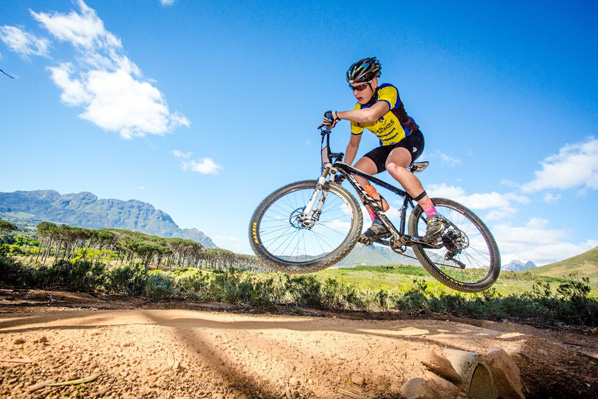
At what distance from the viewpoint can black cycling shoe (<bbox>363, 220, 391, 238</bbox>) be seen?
14.3ft

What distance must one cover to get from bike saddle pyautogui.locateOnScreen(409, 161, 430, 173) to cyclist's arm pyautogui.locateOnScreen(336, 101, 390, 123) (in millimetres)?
1345

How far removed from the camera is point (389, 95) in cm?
421

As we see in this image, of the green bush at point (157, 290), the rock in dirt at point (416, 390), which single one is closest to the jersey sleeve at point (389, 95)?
the rock in dirt at point (416, 390)

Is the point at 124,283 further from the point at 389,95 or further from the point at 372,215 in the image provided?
the point at 389,95

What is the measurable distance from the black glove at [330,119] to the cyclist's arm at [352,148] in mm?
948

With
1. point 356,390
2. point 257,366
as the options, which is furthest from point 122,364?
point 356,390

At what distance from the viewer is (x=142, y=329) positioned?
121 inches

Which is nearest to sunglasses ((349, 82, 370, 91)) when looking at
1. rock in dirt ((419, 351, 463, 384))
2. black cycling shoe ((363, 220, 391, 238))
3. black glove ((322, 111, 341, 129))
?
black glove ((322, 111, 341, 129))

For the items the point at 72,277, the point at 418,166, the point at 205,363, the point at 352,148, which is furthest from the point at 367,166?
the point at 72,277

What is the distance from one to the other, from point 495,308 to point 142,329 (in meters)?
11.5

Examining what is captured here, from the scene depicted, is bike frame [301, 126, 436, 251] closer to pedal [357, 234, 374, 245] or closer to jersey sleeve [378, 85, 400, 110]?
pedal [357, 234, 374, 245]

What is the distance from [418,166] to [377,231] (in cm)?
150

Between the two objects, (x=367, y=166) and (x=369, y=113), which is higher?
(x=369, y=113)

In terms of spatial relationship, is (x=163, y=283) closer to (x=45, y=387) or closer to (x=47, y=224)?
(x=45, y=387)
